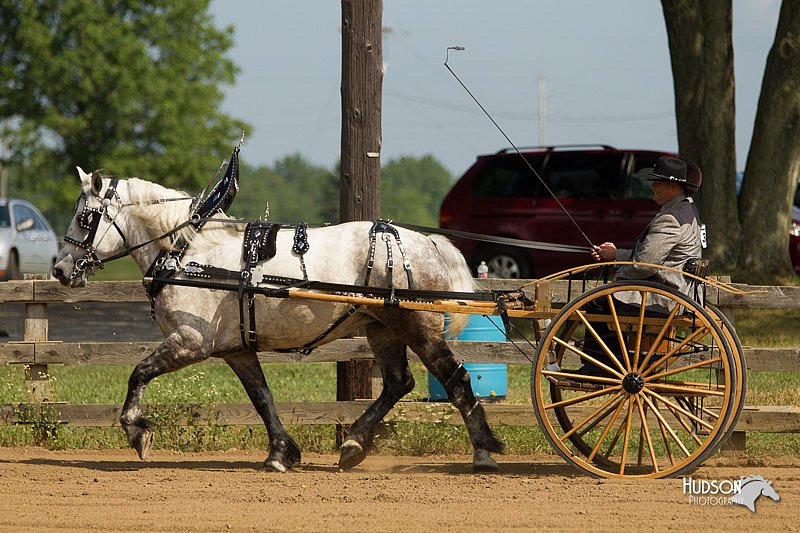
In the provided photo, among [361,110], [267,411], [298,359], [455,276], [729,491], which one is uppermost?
[361,110]

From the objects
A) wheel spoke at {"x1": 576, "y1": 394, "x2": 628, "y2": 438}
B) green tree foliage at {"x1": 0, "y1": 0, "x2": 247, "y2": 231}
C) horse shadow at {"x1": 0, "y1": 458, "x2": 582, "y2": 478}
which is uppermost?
green tree foliage at {"x1": 0, "y1": 0, "x2": 247, "y2": 231}

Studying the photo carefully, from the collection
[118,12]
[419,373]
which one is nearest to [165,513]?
[419,373]

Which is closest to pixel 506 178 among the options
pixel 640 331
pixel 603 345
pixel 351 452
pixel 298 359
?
pixel 298 359

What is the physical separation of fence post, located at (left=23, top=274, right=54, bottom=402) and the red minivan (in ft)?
28.8

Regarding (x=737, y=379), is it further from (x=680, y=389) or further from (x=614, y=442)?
(x=614, y=442)

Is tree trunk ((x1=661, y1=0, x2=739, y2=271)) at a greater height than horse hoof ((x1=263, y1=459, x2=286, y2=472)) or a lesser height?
greater

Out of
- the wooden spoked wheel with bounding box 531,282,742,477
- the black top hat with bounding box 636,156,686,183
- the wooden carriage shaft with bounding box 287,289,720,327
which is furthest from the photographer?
the wooden carriage shaft with bounding box 287,289,720,327

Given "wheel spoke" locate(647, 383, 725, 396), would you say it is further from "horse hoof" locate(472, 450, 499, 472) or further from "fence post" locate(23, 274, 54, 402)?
"fence post" locate(23, 274, 54, 402)

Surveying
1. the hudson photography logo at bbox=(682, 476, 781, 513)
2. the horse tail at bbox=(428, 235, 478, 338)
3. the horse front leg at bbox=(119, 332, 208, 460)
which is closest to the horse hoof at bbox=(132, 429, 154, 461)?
the horse front leg at bbox=(119, 332, 208, 460)

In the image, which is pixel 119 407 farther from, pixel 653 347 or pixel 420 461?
pixel 653 347

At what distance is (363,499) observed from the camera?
689 cm

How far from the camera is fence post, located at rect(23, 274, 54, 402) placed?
31.5 ft

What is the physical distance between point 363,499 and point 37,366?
395 cm

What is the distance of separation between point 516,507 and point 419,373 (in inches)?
239
